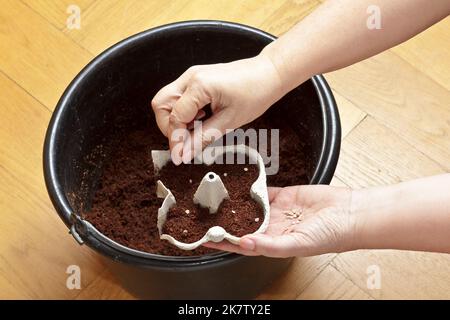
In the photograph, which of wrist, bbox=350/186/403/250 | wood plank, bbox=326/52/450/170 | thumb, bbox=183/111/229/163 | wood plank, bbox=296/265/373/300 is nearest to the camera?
wrist, bbox=350/186/403/250

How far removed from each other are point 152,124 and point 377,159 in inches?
14.7

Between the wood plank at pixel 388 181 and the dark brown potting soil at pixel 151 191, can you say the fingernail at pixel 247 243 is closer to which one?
the dark brown potting soil at pixel 151 191

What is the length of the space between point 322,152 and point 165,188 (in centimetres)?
21

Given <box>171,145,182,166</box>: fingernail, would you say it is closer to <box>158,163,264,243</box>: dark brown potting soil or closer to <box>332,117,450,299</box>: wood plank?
<box>158,163,264,243</box>: dark brown potting soil

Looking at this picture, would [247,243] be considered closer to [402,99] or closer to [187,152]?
[187,152]

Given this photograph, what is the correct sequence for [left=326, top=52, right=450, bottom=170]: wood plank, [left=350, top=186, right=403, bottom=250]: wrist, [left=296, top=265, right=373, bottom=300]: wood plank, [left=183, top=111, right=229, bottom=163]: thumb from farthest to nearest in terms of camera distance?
[left=326, top=52, right=450, bottom=170]: wood plank < [left=296, top=265, right=373, bottom=300]: wood plank < [left=183, top=111, right=229, bottom=163]: thumb < [left=350, top=186, right=403, bottom=250]: wrist

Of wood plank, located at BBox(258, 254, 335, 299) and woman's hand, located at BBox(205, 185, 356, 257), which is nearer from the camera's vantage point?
woman's hand, located at BBox(205, 185, 356, 257)

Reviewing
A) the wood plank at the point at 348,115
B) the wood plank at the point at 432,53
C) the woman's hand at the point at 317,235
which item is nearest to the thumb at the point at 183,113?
the woman's hand at the point at 317,235

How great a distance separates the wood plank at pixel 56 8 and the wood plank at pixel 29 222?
15cm

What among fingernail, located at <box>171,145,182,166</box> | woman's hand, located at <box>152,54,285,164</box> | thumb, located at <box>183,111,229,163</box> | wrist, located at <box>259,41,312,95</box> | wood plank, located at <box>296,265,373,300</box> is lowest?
wood plank, located at <box>296,265,373,300</box>

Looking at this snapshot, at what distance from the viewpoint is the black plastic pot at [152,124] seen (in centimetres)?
74

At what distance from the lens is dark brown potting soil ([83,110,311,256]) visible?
2.70ft

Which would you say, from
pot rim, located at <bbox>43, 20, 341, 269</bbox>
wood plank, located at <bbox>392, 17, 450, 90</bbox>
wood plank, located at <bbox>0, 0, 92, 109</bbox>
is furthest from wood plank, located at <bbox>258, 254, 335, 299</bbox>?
wood plank, located at <bbox>0, 0, 92, 109</bbox>

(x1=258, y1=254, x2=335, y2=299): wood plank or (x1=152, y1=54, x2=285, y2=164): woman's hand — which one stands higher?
(x1=152, y1=54, x2=285, y2=164): woman's hand
